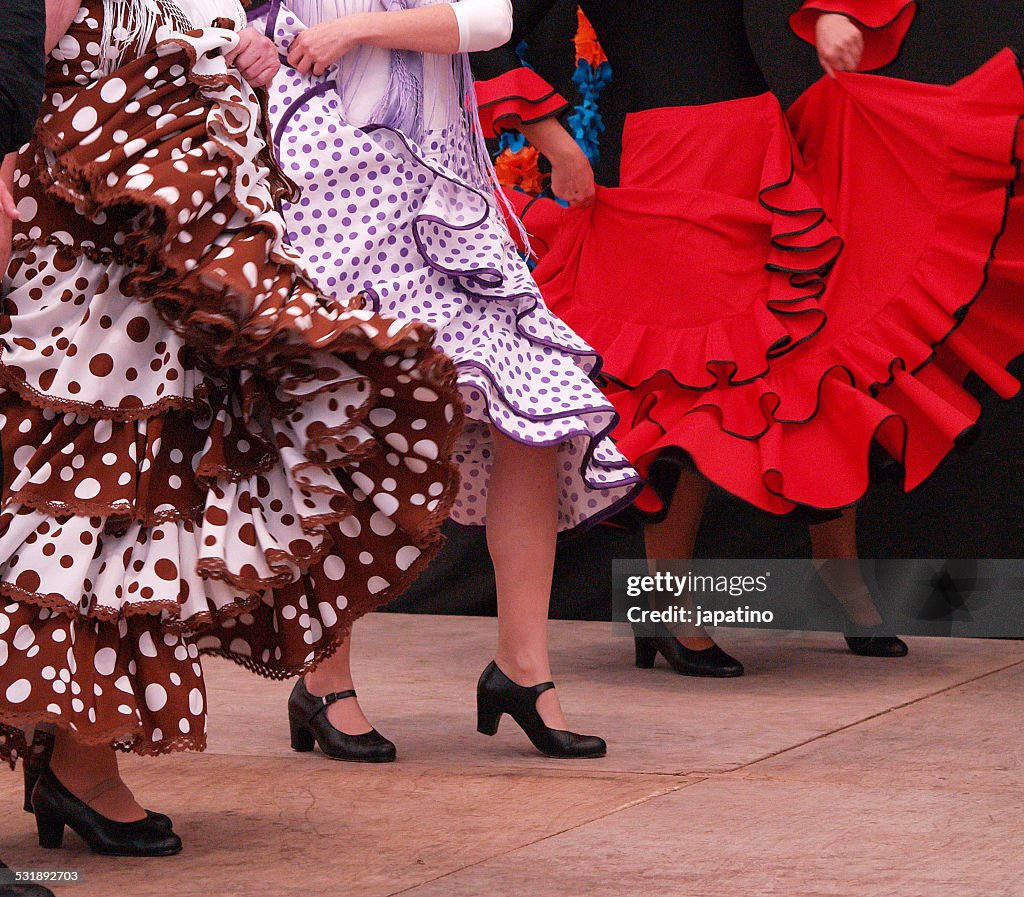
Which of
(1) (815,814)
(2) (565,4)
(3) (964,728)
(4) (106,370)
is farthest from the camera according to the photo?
(2) (565,4)

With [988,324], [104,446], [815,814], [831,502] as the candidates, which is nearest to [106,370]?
[104,446]

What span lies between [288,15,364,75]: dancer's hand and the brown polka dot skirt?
461 mm

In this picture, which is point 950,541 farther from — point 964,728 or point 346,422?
point 346,422

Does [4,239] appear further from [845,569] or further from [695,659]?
[845,569]

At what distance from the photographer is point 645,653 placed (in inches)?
127

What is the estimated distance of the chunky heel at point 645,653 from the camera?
10.5 ft

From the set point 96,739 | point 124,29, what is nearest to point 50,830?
point 96,739

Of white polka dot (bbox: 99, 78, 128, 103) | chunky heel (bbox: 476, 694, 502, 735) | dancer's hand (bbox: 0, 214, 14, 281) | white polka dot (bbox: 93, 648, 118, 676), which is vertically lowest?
chunky heel (bbox: 476, 694, 502, 735)

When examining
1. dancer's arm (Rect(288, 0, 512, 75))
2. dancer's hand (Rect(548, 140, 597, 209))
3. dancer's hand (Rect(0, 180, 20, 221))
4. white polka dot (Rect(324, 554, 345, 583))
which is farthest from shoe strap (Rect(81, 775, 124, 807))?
dancer's hand (Rect(548, 140, 597, 209))

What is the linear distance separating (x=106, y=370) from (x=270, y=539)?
0.87ft

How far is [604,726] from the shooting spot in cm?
260

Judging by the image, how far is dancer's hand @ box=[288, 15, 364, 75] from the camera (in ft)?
7.19

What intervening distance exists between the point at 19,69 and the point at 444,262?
0.93 metres

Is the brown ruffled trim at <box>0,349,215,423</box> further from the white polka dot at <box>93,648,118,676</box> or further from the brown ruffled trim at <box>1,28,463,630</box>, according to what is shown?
the white polka dot at <box>93,648,118,676</box>
